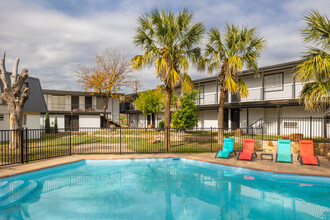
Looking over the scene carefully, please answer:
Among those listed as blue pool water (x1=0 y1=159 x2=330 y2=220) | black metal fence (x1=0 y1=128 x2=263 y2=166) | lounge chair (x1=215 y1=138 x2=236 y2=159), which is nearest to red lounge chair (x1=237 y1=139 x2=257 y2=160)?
lounge chair (x1=215 y1=138 x2=236 y2=159)

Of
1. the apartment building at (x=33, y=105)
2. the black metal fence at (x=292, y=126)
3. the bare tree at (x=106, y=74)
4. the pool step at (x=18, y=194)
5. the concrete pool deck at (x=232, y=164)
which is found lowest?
the pool step at (x=18, y=194)

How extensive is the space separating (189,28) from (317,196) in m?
10.1

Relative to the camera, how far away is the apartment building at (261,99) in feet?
57.9

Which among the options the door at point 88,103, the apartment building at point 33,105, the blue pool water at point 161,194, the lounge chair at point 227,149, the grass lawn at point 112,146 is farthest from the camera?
the door at point 88,103

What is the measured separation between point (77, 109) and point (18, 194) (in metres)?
29.0

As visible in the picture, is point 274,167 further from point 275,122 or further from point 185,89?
point 275,122

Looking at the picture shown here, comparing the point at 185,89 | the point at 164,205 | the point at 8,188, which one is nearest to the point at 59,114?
the point at 185,89

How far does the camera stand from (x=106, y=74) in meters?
32.6

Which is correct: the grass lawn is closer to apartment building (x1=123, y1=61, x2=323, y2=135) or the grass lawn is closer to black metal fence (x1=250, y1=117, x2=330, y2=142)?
black metal fence (x1=250, y1=117, x2=330, y2=142)

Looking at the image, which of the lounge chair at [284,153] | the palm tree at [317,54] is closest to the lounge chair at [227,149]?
the lounge chair at [284,153]

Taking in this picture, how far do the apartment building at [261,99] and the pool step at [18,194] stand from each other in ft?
47.4

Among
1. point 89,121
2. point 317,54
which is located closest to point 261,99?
point 317,54

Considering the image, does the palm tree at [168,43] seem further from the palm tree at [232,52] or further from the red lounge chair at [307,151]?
the red lounge chair at [307,151]

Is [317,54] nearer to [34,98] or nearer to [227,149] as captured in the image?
[227,149]
